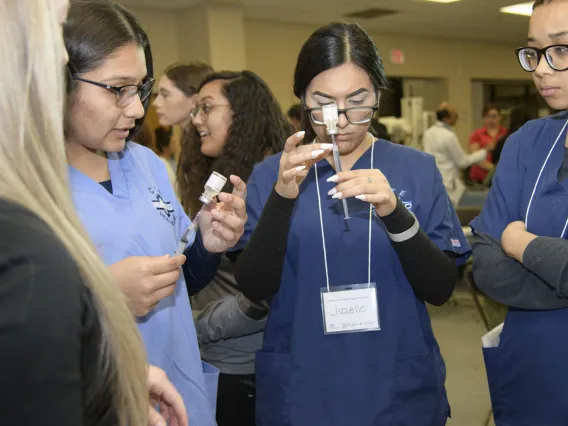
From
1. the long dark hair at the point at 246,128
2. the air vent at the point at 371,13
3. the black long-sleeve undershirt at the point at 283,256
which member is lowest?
the black long-sleeve undershirt at the point at 283,256

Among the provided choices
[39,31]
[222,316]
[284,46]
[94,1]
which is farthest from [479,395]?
[284,46]

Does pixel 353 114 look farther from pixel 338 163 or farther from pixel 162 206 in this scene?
pixel 162 206

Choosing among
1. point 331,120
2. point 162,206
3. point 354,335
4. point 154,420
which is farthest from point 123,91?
point 354,335

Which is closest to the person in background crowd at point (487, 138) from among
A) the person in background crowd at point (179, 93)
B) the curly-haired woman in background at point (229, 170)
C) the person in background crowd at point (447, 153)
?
the person in background crowd at point (447, 153)

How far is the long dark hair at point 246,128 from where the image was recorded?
6.89 ft

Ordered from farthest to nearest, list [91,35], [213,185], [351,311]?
[351,311] < [213,185] < [91,35]

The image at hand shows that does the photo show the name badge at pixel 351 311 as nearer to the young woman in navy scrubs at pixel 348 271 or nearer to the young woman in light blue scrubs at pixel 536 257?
the young woman in navy scrubs at pixel 348 271

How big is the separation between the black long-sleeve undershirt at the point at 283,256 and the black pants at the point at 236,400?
0.48 m

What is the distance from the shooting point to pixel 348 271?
1.38 metres

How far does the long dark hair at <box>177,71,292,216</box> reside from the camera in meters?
2.10

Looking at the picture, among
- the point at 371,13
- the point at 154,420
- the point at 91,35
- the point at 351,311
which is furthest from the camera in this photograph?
the point at 371,13

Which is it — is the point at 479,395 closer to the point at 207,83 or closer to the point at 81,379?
the point at 207,83

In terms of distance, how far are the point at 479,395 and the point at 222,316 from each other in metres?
2.10

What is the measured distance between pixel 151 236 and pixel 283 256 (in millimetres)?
348
